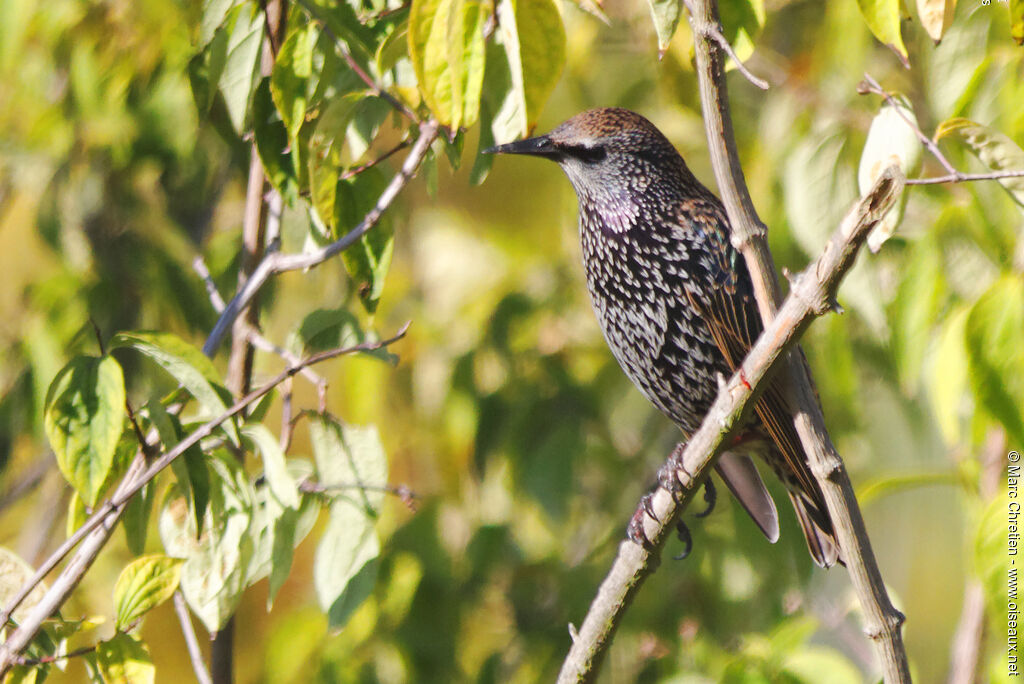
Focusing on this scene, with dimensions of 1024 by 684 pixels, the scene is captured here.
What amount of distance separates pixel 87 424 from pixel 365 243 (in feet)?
1.98

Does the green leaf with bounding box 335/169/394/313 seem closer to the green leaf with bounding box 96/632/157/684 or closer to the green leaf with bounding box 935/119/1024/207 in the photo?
the green leaf with bounding box 96/632/157/684

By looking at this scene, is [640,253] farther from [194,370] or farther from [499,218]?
[499,218]

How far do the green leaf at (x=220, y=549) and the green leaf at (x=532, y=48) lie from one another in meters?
0.81

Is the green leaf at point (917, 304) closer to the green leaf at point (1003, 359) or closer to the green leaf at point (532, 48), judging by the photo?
the green leaf at point (1003, 359)

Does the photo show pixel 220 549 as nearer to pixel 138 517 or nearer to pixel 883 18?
pixel 138 517

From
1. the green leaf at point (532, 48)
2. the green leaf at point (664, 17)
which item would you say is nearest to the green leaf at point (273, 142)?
the green leaf at point (532, 48)

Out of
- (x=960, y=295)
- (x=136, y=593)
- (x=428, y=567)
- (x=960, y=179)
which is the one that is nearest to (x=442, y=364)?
(x=428, y=567)

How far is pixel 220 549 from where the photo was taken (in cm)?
184

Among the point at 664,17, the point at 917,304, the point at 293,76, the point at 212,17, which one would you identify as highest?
the point at 212,17

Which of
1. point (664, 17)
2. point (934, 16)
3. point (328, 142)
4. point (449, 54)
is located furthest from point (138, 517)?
point (934, 16)

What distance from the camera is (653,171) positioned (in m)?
2.40

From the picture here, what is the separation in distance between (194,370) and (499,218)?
306cm

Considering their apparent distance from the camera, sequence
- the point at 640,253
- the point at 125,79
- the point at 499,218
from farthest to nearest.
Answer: the point at 499,218 → the point at 125,79 → the point at 640,253

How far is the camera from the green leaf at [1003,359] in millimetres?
1874
